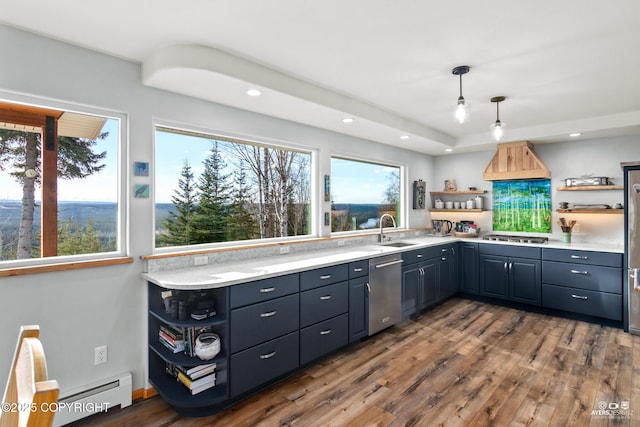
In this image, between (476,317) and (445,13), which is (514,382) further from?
(445,13)

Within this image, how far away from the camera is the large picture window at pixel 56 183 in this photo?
2.06 metres

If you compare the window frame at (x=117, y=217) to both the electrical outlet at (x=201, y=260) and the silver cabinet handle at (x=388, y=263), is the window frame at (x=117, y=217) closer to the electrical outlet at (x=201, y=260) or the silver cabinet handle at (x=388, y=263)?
the electrical outlet at (x=201, y=260)

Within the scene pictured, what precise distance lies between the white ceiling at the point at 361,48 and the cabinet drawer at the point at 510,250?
1786mm

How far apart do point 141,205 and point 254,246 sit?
3.39 feet

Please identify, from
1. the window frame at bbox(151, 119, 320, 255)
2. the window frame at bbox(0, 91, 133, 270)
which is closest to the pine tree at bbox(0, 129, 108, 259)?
the window frame at bbox(0, 91, 133, 270)

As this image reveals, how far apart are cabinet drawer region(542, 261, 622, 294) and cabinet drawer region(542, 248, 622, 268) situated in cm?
5

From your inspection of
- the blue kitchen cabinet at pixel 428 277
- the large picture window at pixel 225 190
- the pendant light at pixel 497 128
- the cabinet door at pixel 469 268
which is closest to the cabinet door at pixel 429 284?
the blue kitchen cabinet at pixel 428 277

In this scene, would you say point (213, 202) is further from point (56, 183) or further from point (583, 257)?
point (583, 257)

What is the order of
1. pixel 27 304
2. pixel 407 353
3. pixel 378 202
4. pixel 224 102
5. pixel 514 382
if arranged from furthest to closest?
pixel 378 202 → pixel 407 353 → pixel 224 102 → pixel 514 382 → pixel 27 304

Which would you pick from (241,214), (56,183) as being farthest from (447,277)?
(56,183)

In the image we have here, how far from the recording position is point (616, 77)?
270 cm

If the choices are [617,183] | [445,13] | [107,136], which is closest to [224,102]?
[107,136]

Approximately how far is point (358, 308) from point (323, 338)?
1.69 ft

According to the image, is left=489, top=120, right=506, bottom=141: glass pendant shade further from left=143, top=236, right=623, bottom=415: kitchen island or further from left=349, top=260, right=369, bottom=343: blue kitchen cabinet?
left=349, top=260, right=369, bottom=343: blue kitchen cabinet
